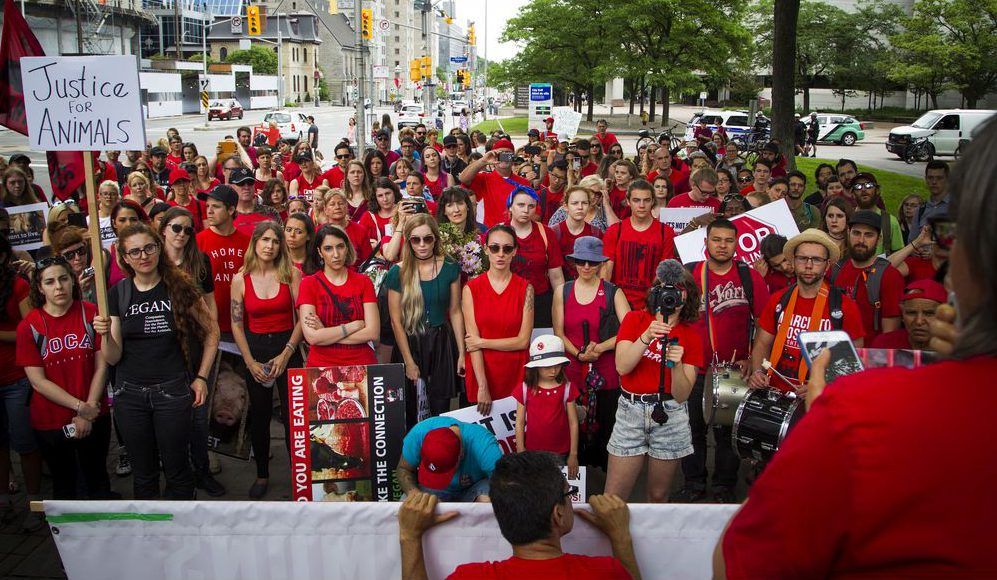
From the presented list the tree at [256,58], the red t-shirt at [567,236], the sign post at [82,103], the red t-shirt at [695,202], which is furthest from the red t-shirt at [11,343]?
the tree at [256,58]

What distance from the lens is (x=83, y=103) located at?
508 centimetres

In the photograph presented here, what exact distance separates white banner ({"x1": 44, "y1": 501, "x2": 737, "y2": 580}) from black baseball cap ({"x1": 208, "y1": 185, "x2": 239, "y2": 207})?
3.95 m

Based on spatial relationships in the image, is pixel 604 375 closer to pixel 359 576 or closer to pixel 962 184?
pixel 359 576

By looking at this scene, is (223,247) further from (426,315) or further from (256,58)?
(256,58)

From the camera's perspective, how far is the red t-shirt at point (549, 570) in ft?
8.68

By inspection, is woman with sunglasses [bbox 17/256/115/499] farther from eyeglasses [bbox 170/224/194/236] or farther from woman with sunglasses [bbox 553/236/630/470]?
woman with sunglasses [bbox 553/236/630/470]

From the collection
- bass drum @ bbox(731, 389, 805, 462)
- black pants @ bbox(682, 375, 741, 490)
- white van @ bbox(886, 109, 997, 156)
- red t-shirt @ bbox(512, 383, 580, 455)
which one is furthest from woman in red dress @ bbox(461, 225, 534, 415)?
white van @ bbox(886, 109, 997, 156)

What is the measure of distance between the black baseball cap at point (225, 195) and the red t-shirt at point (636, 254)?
10.8 feet

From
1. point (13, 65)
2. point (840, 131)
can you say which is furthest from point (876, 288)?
point (840, 131)

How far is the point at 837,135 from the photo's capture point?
4244cm

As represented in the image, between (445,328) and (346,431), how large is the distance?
136cm

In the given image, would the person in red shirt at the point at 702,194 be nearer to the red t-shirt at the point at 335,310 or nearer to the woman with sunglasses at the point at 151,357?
the red t-shirt at the point at 335,310

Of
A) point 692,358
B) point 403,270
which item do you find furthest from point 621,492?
point 403,270

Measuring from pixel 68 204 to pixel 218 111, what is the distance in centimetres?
5825
